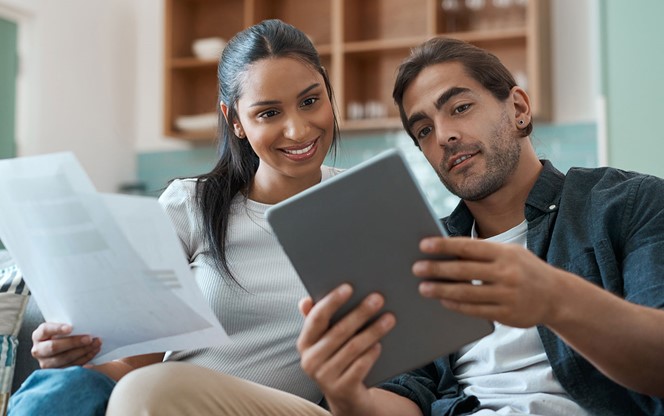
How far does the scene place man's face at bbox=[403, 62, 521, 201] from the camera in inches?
61.1

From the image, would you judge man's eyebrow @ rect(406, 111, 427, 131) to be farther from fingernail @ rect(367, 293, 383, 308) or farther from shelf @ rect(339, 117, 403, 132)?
shelf @ rect(339, 117, 403, 132)

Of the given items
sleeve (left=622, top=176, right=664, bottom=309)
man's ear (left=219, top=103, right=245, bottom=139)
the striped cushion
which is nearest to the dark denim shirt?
sleeve (left=622, top=176, right=664, bottom=309)

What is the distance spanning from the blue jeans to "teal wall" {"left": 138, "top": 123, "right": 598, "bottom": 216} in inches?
72.0

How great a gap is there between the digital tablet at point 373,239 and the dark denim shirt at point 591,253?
311mm

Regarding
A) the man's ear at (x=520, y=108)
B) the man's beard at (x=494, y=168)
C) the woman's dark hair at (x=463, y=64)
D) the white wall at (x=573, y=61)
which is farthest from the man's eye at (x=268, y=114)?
the white wall at (x=573, y=61)

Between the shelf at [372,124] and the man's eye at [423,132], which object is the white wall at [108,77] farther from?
the man's eye at [423,132]

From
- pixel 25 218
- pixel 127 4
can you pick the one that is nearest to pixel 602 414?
pixel 25 218

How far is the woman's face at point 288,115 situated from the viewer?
1.68 metres

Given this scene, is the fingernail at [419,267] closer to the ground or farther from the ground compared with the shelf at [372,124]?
farther from the ground

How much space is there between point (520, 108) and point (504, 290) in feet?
2.55

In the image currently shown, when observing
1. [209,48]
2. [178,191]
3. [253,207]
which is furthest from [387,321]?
[209,48]

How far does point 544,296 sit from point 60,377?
776mm

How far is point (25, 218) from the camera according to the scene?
131 centimetres

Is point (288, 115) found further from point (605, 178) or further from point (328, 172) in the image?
point (605, 178)
